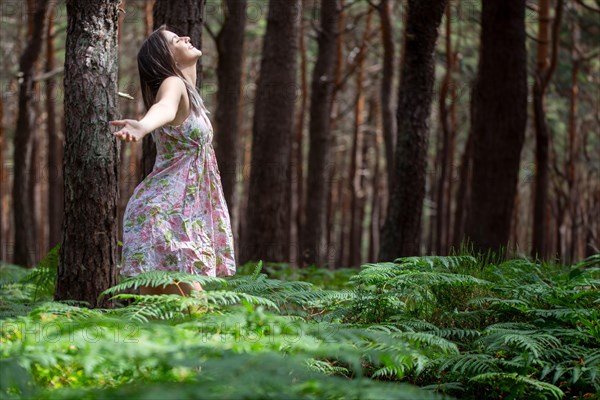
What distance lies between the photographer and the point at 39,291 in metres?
6.66

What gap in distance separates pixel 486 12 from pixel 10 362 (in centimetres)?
867

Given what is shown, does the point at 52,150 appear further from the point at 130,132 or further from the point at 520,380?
the point at 520,380

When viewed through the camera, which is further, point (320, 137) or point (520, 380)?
point (320, 137)

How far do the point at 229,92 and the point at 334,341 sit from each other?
9071mm

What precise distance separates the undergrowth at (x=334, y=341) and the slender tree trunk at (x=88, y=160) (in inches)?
18.5

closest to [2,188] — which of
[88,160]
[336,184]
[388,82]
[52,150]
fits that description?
[52,150]

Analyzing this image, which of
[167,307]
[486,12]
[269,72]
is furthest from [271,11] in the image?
[167,307]

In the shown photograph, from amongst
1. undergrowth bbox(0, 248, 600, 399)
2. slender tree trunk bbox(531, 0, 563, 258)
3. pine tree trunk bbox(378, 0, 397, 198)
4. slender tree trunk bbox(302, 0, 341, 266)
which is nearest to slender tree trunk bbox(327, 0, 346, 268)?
pine tree trunk bbox(378, 0, 397, 198)

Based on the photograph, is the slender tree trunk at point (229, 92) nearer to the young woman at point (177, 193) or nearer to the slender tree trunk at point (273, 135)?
the slender tree trunk at point (273, 135)

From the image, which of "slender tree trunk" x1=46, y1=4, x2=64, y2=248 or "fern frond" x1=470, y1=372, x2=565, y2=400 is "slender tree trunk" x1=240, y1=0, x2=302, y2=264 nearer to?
"fern frond" x1=470, y1=372, x2=565, y2=400

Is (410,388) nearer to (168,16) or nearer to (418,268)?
(418,268)

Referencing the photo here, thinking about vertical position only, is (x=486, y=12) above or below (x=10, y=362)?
above

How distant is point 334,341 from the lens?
11.3ft

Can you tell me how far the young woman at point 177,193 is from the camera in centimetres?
470
